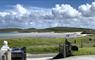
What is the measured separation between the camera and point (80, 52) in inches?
880

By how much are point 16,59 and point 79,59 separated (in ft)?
26.6

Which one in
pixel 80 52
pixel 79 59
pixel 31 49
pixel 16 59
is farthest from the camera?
pixel 31 49

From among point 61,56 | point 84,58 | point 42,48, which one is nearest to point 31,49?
point 42,48

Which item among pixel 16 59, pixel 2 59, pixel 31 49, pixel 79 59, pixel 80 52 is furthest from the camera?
pixel 31 49

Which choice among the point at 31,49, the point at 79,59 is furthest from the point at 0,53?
the point at 31,49

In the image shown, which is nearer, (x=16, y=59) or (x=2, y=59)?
(x=2, y=59)

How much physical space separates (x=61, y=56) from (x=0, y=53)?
37.2 feet

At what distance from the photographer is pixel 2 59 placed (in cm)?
1107

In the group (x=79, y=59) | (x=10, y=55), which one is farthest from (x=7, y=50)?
(x=79, y=59)

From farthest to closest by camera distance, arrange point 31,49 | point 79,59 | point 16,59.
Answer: point 31,49
point 79,59
point 16,59

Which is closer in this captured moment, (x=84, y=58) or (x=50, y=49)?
(x=84, y=58)

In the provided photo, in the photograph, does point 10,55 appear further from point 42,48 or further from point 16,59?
point 42,48

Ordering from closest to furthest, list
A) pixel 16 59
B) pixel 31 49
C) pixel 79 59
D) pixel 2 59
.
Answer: pixel 2 59
pixel 16 59
pixel 79 59
pixel 31 49

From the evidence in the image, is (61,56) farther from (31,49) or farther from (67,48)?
(31,49)
